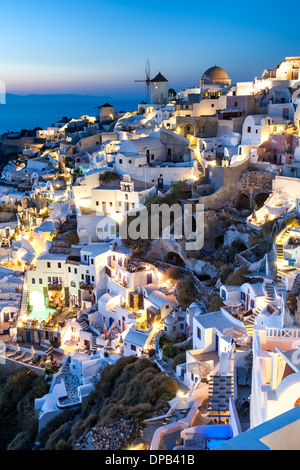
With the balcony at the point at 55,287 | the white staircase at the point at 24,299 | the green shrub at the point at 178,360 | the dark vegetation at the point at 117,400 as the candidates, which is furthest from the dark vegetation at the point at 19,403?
the green shrub at the point at 178,360

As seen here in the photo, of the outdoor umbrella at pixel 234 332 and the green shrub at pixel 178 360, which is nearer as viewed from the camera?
the outdoor umbrella at pixel 234 332

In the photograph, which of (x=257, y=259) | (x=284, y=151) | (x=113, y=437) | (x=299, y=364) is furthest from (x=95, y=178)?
(x=299, y=364)

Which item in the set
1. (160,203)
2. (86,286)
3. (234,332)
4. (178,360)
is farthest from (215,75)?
(234,332)

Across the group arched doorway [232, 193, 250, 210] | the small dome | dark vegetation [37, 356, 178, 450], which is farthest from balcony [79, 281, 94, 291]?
the small dome

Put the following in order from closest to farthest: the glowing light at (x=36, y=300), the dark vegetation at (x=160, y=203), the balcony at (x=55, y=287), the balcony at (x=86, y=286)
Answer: the dark vegetation at (x=160, y=203) < the balcony at (x=86, y=286) < the balcony at (x=55, y=287) < the glowing light at (x=36, y=300)

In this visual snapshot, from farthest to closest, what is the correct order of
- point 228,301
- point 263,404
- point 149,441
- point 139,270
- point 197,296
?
point 139,270, point 197,296, point 228,301, point 149,441, point 263,404

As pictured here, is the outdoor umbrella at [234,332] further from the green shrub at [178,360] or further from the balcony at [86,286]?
the balcony at [86,286]

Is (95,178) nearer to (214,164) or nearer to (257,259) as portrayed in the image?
(214,164)

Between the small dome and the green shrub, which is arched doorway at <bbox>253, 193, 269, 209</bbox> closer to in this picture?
the green shrub
